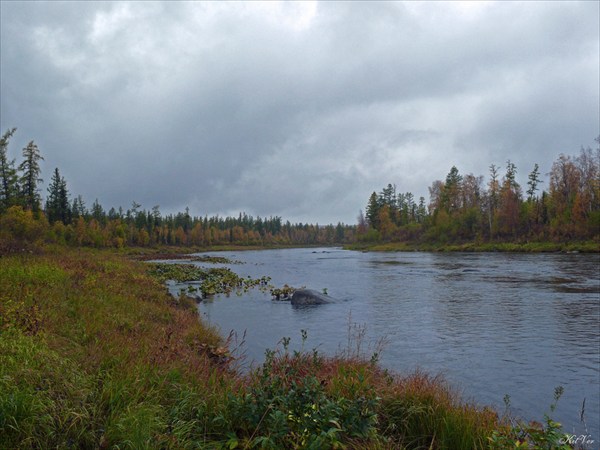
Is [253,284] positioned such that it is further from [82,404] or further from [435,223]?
[435,223]

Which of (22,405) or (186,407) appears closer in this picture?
(22,405)

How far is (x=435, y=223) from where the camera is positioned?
102 meters

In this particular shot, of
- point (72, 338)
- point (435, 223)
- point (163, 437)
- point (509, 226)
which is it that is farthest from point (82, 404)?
point (435, 223)

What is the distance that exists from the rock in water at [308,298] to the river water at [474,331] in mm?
769

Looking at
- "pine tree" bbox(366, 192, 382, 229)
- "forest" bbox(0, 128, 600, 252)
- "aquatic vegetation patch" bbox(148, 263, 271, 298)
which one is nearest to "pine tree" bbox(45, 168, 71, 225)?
"forest" bbox(0, 128, 600, 252)

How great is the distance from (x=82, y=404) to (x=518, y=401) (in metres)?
8.76

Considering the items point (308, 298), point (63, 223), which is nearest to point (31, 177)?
point (63, 223)

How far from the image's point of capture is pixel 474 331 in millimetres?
15211

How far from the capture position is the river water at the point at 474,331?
9633 millimetres

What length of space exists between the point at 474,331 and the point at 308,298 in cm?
942

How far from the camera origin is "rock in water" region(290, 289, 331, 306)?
2206cm

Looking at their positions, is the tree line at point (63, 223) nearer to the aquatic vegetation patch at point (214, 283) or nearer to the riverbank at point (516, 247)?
the aquatic vegetation patch at point (214, 283)

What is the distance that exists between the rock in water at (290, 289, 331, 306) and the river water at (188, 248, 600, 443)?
77 cm

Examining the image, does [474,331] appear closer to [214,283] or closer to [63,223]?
[214,283]
